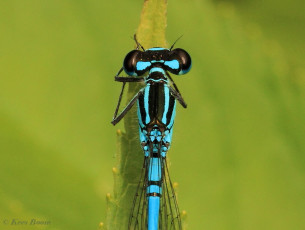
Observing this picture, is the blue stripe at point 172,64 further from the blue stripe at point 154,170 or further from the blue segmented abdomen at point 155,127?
the blue stripe at point 154,170

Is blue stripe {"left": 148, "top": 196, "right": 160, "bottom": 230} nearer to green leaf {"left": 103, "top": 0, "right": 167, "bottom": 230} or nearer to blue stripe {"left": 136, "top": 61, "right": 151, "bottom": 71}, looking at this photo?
green leaf {"left": 103, "top": 0, "right": 167, "bottom": 230}

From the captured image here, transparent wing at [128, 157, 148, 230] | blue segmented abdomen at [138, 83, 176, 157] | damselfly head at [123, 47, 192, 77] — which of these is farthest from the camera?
damselfly head at [123, 47, 192, 77]

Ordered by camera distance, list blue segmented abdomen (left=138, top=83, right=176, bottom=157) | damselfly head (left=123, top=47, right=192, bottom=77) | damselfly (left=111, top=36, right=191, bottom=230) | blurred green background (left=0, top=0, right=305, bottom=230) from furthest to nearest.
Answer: blurred green background (left=0, top=0, right=305, bottom=230)
damselfly head (left=123, top=47, right=192, bottom=77)
blue segmented abdomen (left=138, top=83, right=176, bottom=157)
damselfly (left=111, top=36, right=191, bottom=230)

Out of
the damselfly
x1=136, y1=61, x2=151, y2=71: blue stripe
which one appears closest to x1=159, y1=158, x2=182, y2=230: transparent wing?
the damselfly

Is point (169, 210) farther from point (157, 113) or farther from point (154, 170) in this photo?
point (157, 113)

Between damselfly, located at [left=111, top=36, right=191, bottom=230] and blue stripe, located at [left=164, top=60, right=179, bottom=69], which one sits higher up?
blue stripe, located at [left=164, top=60, right=179, bottom=69]

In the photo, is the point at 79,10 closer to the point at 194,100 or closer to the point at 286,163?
the point at 194,100

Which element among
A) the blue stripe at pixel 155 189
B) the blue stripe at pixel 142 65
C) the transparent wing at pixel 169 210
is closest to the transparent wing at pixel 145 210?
the transparent wing at pixel 169 210

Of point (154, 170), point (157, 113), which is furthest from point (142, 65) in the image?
point (154, 170)
